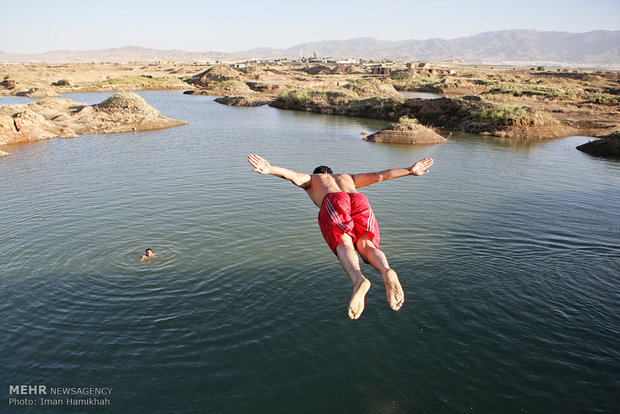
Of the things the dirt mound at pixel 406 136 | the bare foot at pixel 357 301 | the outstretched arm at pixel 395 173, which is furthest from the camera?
the dirt mound at pixel 406 136

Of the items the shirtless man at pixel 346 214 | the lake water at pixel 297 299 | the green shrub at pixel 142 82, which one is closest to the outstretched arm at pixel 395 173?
the shirtless man at pixel 346 214

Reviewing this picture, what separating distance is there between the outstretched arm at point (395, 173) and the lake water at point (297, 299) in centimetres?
309

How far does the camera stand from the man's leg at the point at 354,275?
20.1ft

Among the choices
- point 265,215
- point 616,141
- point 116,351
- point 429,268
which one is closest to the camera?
point 116,351

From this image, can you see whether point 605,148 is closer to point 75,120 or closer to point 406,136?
point 406,136

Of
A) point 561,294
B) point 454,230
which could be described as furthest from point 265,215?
point 561,294

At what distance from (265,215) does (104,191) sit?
7798 millimetres

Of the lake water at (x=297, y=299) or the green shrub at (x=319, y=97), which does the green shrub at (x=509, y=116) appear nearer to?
the lake water at (x=297, y=299)

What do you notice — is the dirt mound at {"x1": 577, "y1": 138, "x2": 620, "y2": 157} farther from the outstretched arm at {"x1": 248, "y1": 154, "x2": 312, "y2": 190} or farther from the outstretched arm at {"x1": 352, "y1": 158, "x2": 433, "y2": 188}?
the outstretched arm at {"x1": 248, "y1": 154, "x2": 312, "y2": 190}

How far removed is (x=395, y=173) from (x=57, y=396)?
679 centimetres

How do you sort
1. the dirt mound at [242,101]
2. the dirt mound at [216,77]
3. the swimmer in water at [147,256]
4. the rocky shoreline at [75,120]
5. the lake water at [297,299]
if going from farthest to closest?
the dirt mound at [216,77] → the dirt mound at [242,101] → the rocky shoreline at [75,120] → the swimmer in water at [147,256] → the lake water at [297,299]

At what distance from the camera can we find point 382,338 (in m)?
8.48

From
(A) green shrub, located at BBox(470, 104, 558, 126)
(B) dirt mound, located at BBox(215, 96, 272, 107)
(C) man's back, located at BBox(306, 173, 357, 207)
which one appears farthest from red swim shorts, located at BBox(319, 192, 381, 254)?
(B) dirt mound, located at BBox(215, 96, 272, 107)

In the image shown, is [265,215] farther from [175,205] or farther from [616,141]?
[616,141]
